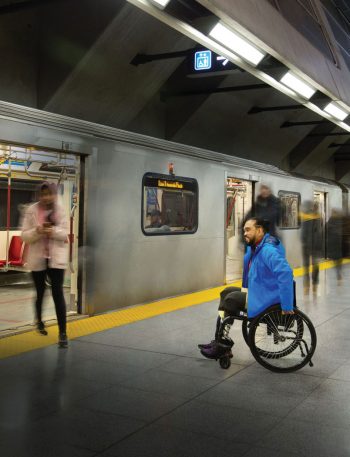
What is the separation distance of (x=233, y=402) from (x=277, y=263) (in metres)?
1.20

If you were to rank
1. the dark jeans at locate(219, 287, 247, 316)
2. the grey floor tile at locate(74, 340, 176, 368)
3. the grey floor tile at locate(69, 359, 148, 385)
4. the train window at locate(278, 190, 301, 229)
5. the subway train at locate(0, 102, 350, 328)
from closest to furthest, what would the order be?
the grey floor tile at locate(69, 359, 148, 385) → the dark jeans at locate(219, 287, 247, 316) → the grey floor tile at locate(74, 340, 176, 368) → the subway train at locate(0, 102, 350, 328) → the train window at locate(278, 190, 301, 229)

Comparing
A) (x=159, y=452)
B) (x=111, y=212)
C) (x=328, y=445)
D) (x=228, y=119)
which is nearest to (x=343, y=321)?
(x=111, y=212)

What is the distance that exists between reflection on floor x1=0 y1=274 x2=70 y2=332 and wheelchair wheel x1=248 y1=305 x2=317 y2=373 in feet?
9.68

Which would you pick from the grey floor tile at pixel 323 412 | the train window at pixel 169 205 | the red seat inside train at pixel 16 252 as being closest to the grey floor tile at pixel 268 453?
the grey floor tile at pixel 323 412

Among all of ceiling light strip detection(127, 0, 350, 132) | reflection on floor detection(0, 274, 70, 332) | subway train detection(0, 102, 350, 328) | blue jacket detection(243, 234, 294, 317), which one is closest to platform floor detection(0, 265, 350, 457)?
blue jacket detection(243, 234, 294, 317)

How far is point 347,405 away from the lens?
3.72 metres

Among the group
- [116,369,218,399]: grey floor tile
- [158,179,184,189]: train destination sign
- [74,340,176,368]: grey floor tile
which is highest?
[158,179,184,189]: train destination sign

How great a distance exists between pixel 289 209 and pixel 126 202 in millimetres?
6207

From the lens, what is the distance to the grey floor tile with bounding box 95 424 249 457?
2934mm

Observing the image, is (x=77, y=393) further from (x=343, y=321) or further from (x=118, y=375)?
(x=343, y=321)

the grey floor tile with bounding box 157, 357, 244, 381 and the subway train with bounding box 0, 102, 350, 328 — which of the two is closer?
the grey floor tile with bounding box 157, 357, 244, 381

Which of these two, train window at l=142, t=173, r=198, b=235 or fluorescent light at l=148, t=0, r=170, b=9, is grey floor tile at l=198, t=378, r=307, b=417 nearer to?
fluorescent light at l=148, t=0, r=170, b=9

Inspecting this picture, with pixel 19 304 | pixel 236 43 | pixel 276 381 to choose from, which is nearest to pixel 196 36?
pixel 236 43

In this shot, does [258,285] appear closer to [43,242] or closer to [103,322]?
[43,242]
